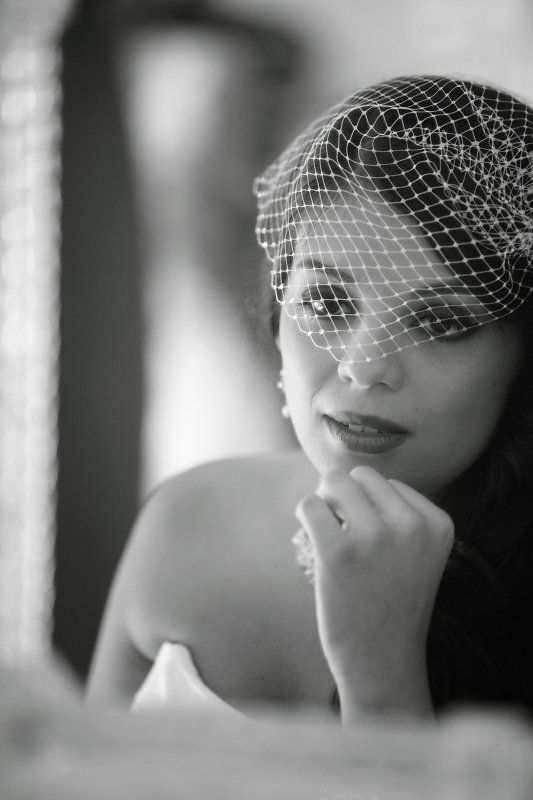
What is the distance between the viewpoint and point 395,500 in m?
0.71

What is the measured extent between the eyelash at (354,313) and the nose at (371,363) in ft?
0.07

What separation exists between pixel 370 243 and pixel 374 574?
0.97 feet

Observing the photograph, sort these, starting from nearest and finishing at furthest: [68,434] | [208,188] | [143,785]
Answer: [143,785] < [208,188] < [68,434]

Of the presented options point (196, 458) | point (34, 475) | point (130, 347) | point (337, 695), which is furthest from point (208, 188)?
point (337, 695)

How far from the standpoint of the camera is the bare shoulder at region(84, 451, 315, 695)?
0.91 metres

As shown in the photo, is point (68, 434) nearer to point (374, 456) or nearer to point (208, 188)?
point (208, 188)

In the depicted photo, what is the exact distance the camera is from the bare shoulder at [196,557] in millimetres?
912

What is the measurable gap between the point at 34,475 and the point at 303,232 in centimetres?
58

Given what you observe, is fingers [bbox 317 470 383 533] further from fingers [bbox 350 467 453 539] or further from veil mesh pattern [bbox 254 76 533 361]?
veil mesh pattern [bbox 254 76 533 361]

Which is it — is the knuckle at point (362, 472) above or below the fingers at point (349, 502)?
above

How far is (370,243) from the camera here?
73 centimetres

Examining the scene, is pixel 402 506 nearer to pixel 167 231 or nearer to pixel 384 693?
pixel 384 693

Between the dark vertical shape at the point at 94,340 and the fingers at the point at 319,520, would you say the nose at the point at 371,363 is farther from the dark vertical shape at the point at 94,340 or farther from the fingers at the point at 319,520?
the dark vertical shape at the point at 94,340

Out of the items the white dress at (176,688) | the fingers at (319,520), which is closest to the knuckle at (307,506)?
the fingers at (319,520)
